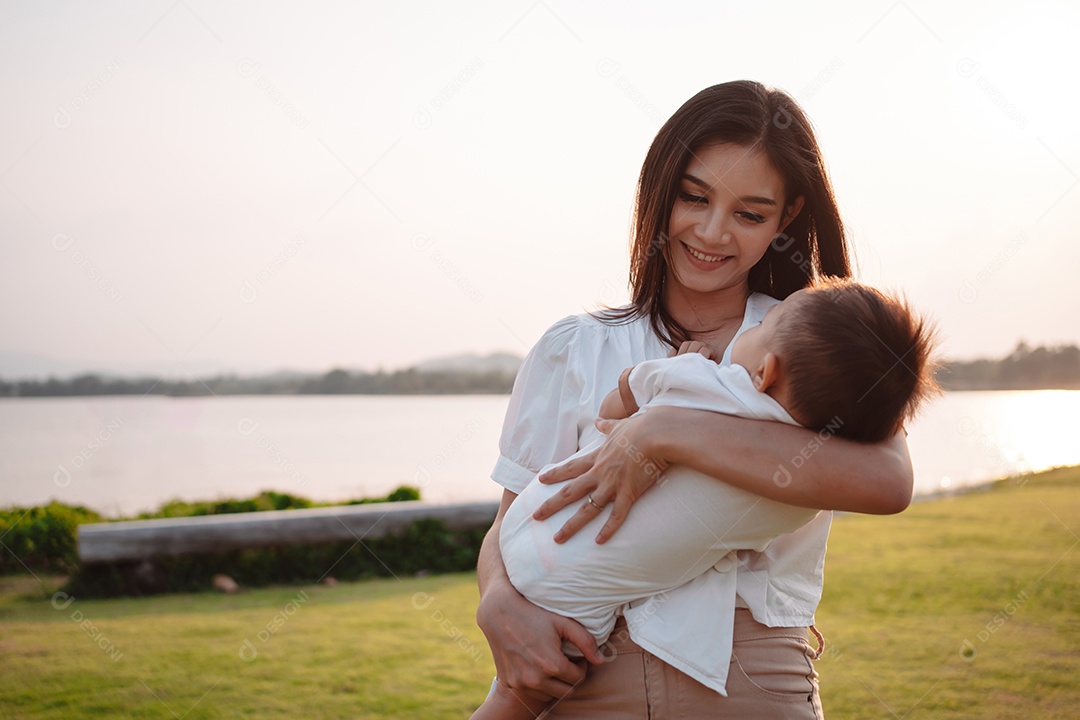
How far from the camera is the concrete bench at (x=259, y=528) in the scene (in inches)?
195

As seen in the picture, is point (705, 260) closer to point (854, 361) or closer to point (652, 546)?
point (854, 361)

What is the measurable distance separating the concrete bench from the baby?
13.6 feet

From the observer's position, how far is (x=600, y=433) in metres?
1.64

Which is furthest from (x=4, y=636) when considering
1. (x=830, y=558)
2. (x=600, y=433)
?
(x=830, y=558)

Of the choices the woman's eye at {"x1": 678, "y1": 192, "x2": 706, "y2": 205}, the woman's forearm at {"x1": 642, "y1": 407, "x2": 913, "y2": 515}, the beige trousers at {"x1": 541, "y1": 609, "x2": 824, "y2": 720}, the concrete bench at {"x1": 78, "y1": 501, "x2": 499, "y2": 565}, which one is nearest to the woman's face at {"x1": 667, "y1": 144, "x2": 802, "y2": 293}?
the woman's eye at {"x1": 678, "y1": 192, "x2": 706, "y2": 205}

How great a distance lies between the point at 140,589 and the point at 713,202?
15.4 ft

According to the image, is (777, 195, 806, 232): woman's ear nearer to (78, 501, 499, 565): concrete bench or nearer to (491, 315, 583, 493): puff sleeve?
(491, 315, 583, 493): puff sleeve

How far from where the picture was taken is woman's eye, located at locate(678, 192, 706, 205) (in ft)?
5.79

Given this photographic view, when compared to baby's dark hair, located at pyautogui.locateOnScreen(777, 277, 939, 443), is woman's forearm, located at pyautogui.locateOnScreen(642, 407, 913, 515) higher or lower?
lower

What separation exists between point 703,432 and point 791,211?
0.71 meters

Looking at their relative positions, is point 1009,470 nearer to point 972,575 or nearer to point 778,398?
point 972,575

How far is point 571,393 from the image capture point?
1.74 metres

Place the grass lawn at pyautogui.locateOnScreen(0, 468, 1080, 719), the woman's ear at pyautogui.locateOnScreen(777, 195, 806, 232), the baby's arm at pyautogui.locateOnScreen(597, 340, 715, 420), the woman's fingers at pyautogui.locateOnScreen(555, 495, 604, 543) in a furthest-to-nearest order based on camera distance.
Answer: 1. the grass lawn at pyautogui.locateOnScreen(0, 468, 1080, 719)
2. the woman's ear at pyautogui.locateOnScreen(777, 195, 806, 232)
3. the baby's arm at pyautogui.locateOnScreen(597, 340, 715, 420)
4. the woman's fingers at pyautogui.locateOnScreen(555, 495, 604, 543)

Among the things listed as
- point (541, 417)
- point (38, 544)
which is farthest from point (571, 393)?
point (38, 544)
